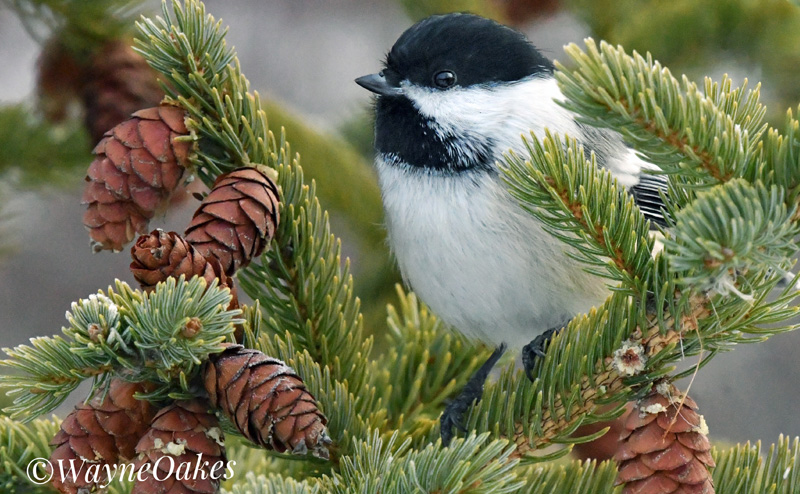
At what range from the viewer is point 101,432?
0.86 metres

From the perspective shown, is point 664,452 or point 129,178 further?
point 129,178

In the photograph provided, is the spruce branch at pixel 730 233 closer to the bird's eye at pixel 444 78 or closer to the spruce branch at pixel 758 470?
the spruce branch at pixel 758 470

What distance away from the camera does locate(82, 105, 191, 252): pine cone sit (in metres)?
1.03

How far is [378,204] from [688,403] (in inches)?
42.7

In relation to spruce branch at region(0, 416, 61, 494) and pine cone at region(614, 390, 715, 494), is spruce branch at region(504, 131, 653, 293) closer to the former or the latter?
pine cone at region(614, 390, 715, 494)

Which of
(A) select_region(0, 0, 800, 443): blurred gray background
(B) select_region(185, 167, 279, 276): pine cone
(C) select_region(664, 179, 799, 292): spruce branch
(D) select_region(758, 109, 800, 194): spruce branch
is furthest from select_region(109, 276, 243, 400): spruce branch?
(A) select_region(0, 0, 800, 443): blurred gray background

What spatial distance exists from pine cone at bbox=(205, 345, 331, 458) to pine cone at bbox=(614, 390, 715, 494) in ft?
1.19

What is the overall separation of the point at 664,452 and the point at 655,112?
401 mm

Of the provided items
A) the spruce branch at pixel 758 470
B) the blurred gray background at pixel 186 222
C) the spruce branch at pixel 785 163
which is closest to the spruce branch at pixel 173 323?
the spruce branch at pixel 785 163

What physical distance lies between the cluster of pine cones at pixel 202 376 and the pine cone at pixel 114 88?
0.51 meters

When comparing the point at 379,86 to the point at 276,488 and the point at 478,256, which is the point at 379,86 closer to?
the point at 478,256

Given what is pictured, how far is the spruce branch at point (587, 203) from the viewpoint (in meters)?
0.87

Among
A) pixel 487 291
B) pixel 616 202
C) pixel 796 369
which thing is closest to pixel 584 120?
pixel 616 202

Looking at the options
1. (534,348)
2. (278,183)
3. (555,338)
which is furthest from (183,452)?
(534,348)
